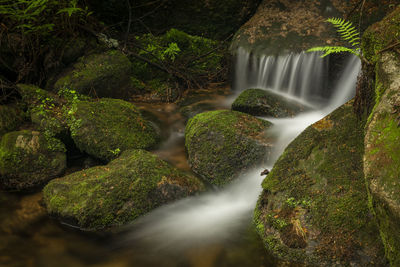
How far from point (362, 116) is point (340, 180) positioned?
70cm

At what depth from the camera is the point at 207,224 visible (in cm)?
363

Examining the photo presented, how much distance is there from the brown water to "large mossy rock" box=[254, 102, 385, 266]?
288 millimetres

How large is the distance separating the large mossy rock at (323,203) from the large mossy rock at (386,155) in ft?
1.73

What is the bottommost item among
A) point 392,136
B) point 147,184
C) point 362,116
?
point 147,184

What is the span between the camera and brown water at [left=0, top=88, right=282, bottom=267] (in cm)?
298

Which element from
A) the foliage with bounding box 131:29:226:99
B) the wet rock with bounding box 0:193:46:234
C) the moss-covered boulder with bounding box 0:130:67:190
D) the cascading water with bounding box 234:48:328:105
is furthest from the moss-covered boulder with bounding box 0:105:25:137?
the cascading water with bounding box 234:48:328:105

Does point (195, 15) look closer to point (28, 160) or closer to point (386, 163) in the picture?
point (28, 160)

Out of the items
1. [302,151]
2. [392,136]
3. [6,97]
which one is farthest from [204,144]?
[6,97]

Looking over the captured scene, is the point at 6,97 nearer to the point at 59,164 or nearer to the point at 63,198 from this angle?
the point at 59,164

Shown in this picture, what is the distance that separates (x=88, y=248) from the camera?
3189 millimetres

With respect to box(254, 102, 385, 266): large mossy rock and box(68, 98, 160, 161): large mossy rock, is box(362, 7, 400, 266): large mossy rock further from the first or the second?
box(68, 98, 160, 161): large mossy rock

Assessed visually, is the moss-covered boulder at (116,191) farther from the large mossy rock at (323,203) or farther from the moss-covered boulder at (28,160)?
the large mossy rock at (323,203)

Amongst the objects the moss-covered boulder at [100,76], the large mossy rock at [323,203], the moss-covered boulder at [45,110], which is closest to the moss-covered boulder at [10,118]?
the moss-covered boulder at [45,110]

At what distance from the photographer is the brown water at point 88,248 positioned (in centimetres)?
298
